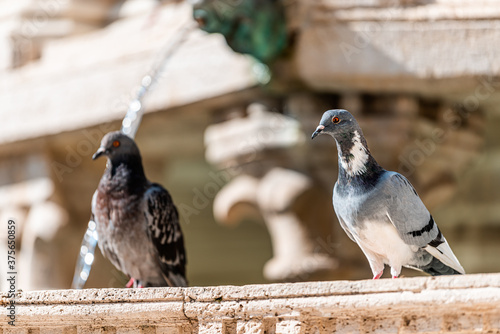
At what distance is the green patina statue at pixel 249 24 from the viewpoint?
591 centimetres

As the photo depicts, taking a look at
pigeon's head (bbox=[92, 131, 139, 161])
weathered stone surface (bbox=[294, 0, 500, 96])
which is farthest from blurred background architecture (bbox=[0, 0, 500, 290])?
pigeon's head (bbox=[92, 131, 139, 161])

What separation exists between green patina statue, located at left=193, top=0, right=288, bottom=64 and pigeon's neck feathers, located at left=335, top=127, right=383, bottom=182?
250 cm

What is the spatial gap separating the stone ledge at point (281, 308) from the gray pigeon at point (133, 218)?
115cm

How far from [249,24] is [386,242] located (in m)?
2.78

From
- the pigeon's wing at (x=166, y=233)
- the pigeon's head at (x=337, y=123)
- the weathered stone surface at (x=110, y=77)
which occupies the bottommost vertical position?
the weathered stone surface at (x=110, y=77)

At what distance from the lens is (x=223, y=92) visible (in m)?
6.59

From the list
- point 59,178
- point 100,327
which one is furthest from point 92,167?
point 100,327

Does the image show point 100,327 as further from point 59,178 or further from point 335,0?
point 59,178

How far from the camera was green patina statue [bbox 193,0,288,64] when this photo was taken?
5.91 metres

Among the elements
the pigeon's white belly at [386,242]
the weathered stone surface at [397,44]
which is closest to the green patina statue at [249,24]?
the weathered stone surface at [397,44]

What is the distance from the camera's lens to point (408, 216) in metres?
3.55

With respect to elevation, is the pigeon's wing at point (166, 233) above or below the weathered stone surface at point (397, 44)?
below

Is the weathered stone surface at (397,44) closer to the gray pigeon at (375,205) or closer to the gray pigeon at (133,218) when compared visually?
the gray pigeon at (133,218)

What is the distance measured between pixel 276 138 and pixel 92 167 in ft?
6.88
